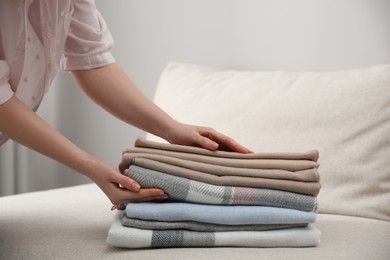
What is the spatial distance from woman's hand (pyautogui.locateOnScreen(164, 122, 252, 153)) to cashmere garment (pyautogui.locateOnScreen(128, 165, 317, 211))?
117mm

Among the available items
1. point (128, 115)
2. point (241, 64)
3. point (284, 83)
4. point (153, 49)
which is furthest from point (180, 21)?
point (128, 115)

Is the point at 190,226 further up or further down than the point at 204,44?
further down

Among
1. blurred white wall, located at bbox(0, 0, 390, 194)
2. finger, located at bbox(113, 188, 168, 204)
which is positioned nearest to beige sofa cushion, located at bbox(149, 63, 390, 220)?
blurred white wall, located at bbox(0, 0, 390, 194)

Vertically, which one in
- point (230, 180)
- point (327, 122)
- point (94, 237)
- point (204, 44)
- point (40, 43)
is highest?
point (204, 44)

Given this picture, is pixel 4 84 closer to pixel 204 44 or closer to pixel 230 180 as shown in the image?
pixel 230 180

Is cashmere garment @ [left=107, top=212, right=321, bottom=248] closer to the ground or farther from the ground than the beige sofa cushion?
closer to the ground

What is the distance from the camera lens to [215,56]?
185cm

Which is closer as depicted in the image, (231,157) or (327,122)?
(231,157)

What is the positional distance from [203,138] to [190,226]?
0.62 ft

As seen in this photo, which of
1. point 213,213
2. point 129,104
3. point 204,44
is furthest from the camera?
point 204,44

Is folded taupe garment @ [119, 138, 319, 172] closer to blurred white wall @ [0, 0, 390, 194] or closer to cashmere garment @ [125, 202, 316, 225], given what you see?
cashmere garment @ [125, 202, 316, 225]

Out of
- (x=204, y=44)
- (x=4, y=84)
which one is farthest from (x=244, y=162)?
(x=204, y=44)

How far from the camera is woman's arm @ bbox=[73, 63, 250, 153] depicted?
1.20 m

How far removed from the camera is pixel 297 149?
4.43 feet
